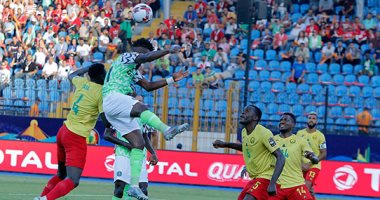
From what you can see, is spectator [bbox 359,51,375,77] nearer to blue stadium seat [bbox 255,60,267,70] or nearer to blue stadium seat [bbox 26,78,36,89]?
blue stadium seat [bbox 255,60,267,70]

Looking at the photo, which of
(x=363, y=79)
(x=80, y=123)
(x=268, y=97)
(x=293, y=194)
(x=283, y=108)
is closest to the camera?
(x=293, y=194)

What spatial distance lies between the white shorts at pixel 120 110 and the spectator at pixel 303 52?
16.6 meters

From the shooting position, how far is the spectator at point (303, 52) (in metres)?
30.0

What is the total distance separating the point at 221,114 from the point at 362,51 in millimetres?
6124

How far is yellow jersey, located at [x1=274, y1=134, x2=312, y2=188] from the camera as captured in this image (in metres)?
14.5

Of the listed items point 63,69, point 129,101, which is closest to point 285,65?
point 63,69

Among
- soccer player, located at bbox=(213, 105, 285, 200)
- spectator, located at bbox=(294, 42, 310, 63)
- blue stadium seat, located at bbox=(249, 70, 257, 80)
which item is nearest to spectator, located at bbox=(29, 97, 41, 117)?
blue stadium seat, located at bbox=(249, 70, 257, 80)

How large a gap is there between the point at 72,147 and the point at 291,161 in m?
3.13

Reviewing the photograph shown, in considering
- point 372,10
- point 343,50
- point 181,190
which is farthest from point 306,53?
point 181,190

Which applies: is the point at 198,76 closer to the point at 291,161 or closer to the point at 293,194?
the point at 291,161

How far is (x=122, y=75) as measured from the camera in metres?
13.8

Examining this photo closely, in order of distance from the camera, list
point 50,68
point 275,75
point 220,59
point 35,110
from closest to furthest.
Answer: point 35,110 < point 275,75 < point 220,59 < point 50,68

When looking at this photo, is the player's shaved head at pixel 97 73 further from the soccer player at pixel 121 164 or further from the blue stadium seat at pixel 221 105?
the blue stadium seat at pixel 221 105

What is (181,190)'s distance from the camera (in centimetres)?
2352
